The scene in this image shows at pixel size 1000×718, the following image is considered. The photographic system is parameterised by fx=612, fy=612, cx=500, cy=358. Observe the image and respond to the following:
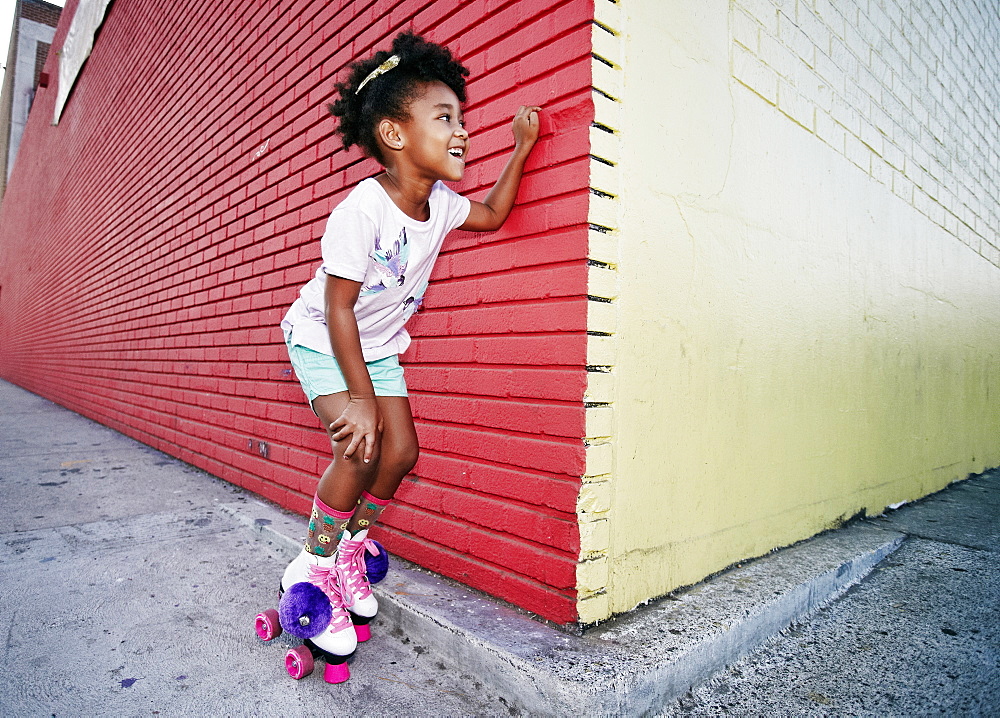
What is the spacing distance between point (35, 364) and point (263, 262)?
1184 cm

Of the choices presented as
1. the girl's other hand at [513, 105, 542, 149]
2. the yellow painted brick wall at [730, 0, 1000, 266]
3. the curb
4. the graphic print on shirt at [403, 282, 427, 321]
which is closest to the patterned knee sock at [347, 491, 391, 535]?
the curb

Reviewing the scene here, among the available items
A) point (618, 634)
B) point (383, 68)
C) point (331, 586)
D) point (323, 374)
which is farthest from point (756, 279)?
point (331, 586)

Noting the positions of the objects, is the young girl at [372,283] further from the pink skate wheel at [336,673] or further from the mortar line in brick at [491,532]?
the mortar line in brick at [491,532]

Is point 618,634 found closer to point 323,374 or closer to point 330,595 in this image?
point 330,595

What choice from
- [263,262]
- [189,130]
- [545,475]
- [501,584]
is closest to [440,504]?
[501,584]

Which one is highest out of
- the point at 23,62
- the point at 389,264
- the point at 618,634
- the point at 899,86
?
the point at 23,62

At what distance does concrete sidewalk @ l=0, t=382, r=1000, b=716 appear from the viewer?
5.59 ft

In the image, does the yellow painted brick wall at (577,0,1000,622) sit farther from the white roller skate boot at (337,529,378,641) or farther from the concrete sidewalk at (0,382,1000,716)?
the white roller skate boot at (337,529,378,641)

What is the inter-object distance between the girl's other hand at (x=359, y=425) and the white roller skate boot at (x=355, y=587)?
423 millimetres

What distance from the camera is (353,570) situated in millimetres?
2088

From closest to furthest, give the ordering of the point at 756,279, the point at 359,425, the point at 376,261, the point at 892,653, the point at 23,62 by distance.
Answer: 1. the point at 359,425
2. the point at 376,261
3. the point at 892,653
4. the point at 756,279
5. the point at 23,62

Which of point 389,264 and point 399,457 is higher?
point 389,264

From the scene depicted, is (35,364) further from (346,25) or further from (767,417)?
(767,417)

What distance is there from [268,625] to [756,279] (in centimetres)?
225
